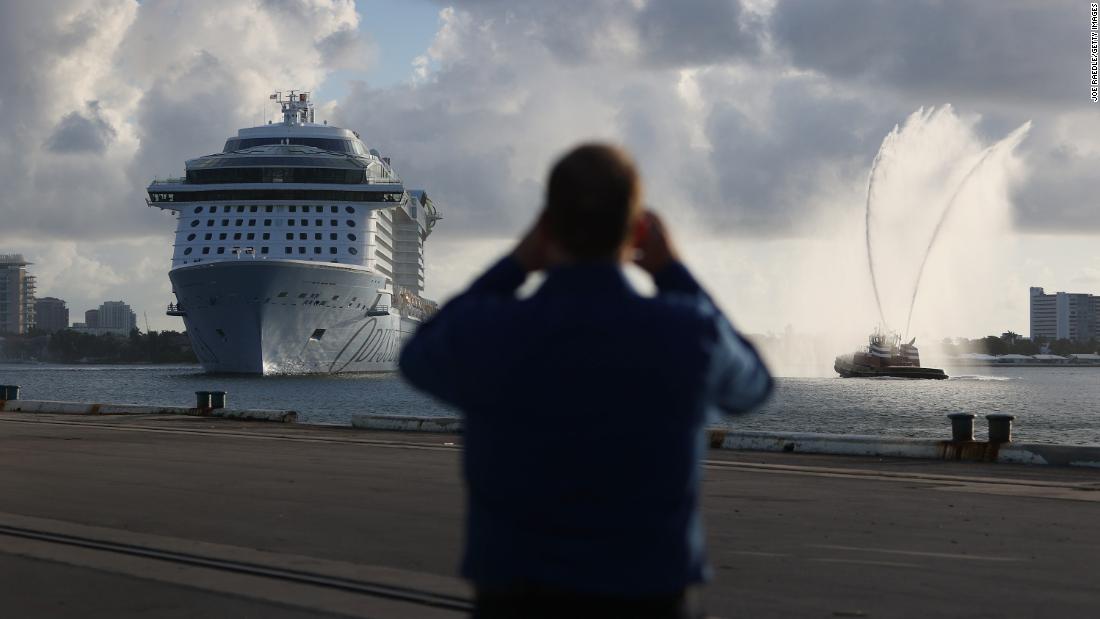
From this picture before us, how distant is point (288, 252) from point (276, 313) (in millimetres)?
8921

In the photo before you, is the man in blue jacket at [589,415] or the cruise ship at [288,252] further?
the cruise ship at [288,252]

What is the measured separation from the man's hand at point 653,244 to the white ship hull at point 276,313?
66.6 meters

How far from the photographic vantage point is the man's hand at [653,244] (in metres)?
2.91

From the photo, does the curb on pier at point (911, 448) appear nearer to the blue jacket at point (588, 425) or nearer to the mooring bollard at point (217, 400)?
the mooring bollard at point (217, 400)

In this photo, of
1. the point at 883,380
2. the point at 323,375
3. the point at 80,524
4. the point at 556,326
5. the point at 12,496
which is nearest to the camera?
the point at 556,326

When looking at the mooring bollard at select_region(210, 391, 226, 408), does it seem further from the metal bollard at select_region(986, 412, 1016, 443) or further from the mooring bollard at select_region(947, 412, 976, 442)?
the metal bollard at select_region(986, 412, 1016, 443)

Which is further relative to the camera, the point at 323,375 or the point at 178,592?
the point at 323,375

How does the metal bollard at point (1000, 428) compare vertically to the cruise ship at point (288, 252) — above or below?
below

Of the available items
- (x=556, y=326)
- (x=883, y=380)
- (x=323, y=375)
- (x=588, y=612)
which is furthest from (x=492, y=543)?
(x=883, y=380)

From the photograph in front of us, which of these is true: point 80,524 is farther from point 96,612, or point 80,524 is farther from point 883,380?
point 883,380

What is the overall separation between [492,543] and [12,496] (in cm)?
1012

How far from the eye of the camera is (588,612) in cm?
273

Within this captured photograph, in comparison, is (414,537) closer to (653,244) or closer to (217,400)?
(653,244)

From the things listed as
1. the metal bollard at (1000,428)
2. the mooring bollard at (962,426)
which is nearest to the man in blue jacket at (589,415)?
the mooring bollard at (962,426)
